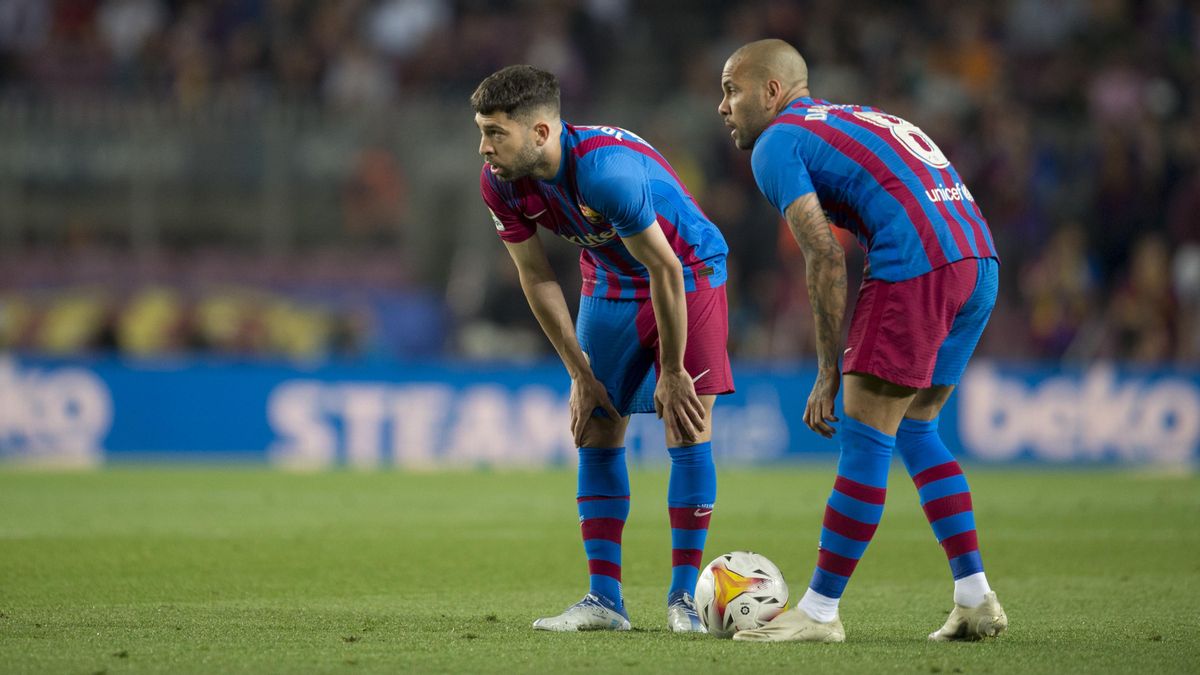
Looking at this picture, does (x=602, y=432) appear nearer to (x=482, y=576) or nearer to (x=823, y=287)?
(x=823, y=287)

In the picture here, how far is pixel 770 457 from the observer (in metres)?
15.7

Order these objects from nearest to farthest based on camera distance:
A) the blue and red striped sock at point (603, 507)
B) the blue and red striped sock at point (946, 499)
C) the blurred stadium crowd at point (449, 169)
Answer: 1. the blue and red striped sock at point (946, 499)
2. the blue and red striped sock at point (603, 507)
3. the blurred stadium crowd at point (449, 169)

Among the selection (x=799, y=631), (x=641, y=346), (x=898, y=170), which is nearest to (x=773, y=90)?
(x=898, y=170)

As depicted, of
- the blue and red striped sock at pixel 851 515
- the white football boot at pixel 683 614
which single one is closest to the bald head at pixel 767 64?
the blue and red striped sock at pixel 851 515

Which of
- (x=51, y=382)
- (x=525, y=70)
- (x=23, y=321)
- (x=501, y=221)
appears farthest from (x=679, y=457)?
(x=23, y=321)

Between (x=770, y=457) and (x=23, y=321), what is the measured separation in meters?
8.06

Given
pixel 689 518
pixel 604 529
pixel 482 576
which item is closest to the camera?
pixel 689 518

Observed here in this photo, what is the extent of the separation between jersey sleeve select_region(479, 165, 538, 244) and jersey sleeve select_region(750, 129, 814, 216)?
0.99 meters

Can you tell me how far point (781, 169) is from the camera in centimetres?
536

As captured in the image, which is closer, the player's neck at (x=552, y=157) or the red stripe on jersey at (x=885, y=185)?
the red stripe on jersey at (x=885, y=185)

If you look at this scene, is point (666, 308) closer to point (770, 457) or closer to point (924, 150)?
point (924, 150)

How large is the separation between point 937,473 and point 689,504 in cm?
93

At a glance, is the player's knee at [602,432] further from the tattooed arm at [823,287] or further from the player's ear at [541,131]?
the player's ear at [541,131]

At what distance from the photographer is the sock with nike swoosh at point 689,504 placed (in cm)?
597
